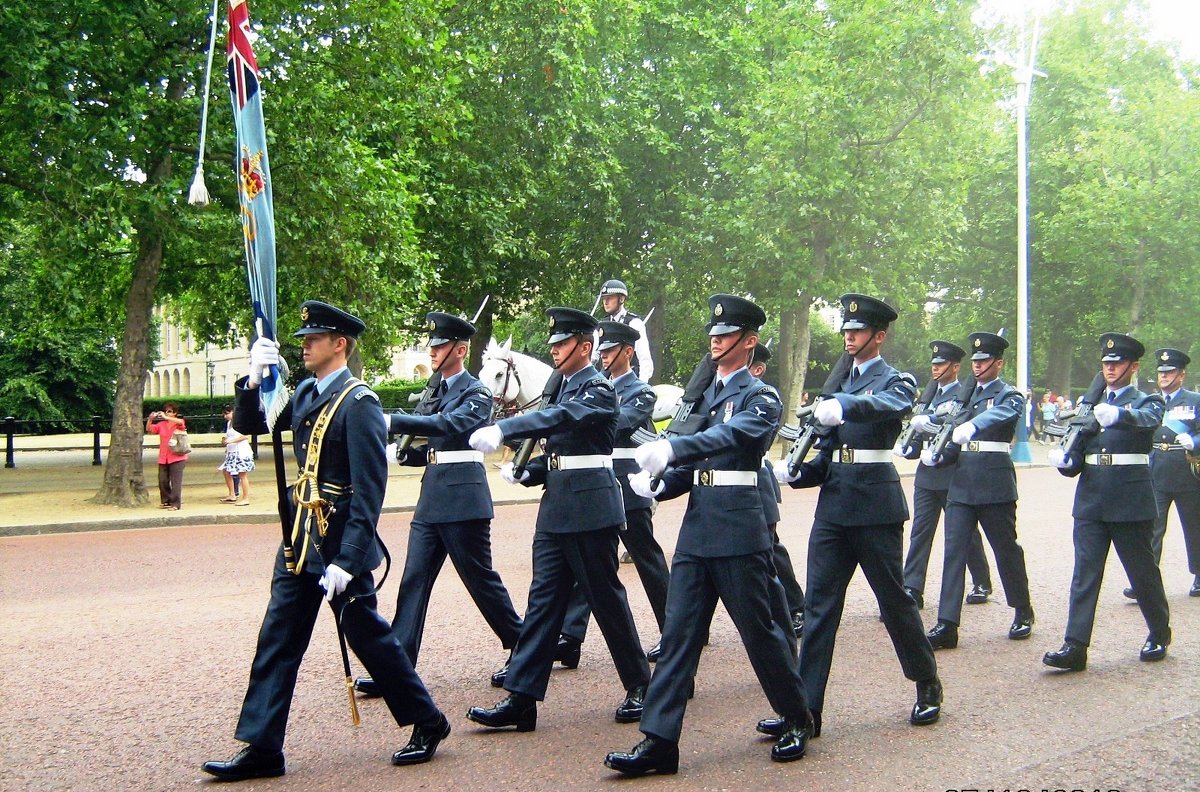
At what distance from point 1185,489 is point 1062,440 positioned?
2.54 m

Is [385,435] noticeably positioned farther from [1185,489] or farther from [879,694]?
[1185,489]

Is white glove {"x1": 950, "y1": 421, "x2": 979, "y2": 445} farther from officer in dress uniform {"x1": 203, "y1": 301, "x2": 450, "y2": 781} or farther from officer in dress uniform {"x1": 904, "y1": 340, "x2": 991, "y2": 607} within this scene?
officer in dress uniform {"x1": 203, "y1": 301, "x2": 450, "y2": 781}

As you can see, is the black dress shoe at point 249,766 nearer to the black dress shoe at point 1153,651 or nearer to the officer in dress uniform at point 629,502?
the officer in dress uniform at point 629,502

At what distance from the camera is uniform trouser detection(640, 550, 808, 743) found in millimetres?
4918

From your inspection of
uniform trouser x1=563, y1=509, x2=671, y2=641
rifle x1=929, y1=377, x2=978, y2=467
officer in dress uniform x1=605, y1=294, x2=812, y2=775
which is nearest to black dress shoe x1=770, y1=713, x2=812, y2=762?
officer in dress uniform x1=605, y1=294, x2=812, y2=775

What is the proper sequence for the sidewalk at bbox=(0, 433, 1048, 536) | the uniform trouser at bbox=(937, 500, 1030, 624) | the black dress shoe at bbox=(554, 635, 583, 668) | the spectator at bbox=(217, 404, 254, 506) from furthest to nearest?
the spectator at bbox=(217, 404, 254, 506) < the sidewalk at bbox=(0, 433, 1048, 536) < the uniform trouser at bbox=(937, 500, 1030, 624) < the black dress shoe at bbox=(554, 635, 583, 668)

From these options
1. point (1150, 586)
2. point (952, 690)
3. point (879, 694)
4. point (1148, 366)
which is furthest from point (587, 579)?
point (1148, 366)

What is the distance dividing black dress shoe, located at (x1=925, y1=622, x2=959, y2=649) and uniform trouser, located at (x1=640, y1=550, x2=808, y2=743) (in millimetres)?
2442

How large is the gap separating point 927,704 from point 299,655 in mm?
2964

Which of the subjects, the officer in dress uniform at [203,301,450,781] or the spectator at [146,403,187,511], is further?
the spectator at [146,403,187,511]

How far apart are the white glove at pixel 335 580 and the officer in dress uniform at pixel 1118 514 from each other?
4262mm

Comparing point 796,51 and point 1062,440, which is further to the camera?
point 796,51

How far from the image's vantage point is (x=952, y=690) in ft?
20.2

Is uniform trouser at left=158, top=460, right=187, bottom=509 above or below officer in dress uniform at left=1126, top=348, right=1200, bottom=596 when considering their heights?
below
